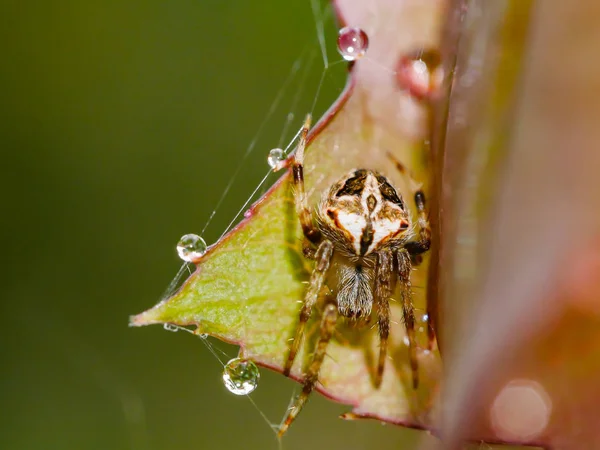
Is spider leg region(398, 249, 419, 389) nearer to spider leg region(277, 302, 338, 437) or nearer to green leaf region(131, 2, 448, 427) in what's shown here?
green leaf region(131, 2, 448, 427)

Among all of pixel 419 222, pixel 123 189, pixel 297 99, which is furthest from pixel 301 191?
pixel 123 189

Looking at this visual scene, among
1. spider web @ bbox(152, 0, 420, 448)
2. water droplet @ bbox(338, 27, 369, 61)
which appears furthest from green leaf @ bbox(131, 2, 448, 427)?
spider web @ bbox(152, 0, 420, 448)

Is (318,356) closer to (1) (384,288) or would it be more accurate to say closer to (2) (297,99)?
(1) (384,288)

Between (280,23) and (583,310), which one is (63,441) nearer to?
(280,23)

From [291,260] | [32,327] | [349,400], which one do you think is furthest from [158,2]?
[349,400]

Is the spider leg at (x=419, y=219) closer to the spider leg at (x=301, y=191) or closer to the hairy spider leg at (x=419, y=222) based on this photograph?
the hairy spider leg at (x=419, y=222)

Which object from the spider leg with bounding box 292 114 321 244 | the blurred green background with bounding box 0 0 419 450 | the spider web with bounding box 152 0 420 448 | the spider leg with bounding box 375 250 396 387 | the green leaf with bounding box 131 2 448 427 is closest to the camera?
the green leaf with bounding box 131 2 448 427

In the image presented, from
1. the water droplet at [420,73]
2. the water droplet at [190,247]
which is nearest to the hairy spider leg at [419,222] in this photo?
the water droplet at [420,73]
